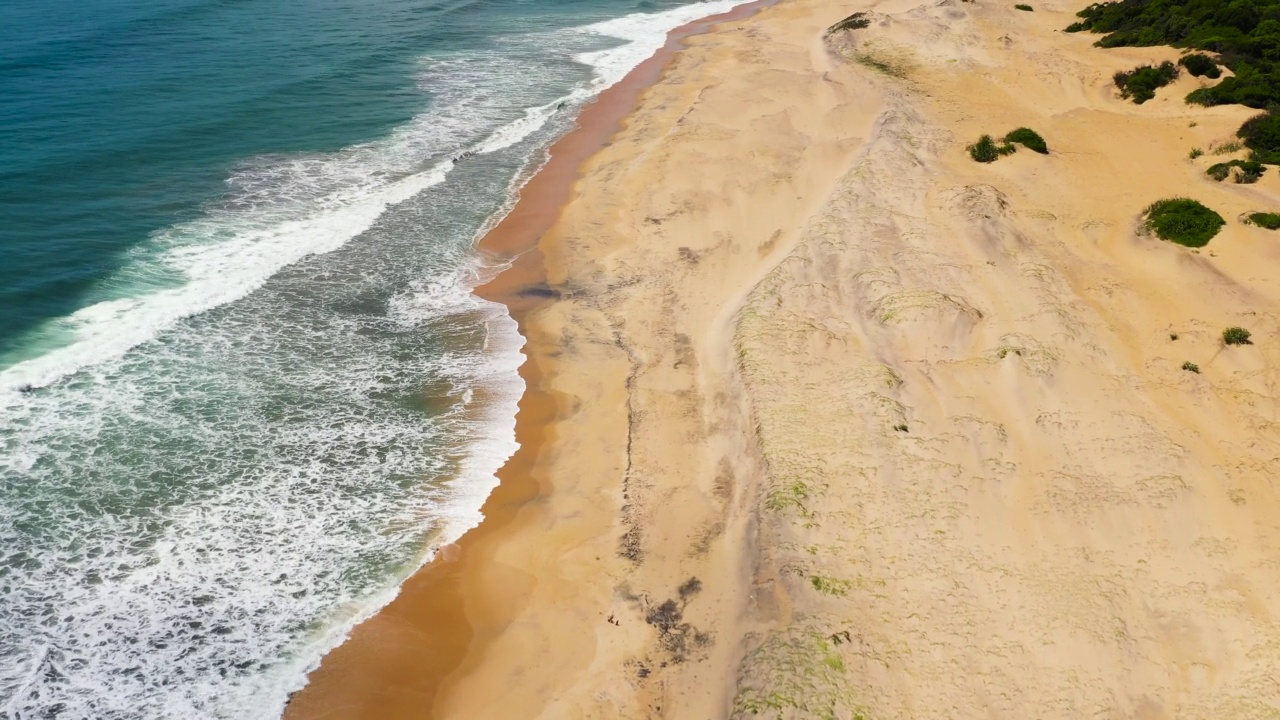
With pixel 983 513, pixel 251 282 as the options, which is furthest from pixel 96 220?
pixel 983 513

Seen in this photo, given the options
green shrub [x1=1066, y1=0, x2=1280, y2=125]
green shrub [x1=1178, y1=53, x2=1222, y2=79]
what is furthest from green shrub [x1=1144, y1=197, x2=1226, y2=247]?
green shrub [x1=1178, y1=53, x2=1222, y2=79]

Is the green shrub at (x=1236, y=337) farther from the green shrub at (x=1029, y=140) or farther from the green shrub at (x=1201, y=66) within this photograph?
the green shrub at (x=1201, y=66)

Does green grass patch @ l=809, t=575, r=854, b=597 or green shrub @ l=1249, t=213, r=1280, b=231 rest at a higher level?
green shrub @ l=1249, t=213, r=1280, b=231

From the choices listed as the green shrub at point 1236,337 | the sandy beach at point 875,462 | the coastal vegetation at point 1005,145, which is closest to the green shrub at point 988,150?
the coastal vegetation at point 1005,145

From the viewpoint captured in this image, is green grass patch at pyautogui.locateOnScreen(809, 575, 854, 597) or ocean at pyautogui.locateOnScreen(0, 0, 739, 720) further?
ocean at pyautogui.locateOnScreen(0, 0, 739, 720)

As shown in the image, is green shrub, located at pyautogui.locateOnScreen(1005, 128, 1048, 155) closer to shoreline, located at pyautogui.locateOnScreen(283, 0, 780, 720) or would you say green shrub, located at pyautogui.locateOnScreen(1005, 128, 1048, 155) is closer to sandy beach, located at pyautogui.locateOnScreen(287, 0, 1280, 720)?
sandy beach, located at pyautogui.locateOnScreen(287, 0, 1280, 720)

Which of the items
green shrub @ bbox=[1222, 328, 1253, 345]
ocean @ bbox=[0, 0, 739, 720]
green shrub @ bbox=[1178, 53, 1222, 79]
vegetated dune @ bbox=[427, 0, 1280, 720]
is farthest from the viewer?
green shrub @ bbox=[1178, 53, 1222, 79]

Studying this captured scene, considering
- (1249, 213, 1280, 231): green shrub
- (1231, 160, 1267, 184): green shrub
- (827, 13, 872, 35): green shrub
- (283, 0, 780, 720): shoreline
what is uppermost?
(827, 13, 872, 35): green shrub

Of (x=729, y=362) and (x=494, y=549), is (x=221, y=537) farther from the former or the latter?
(x=729, y=362)
